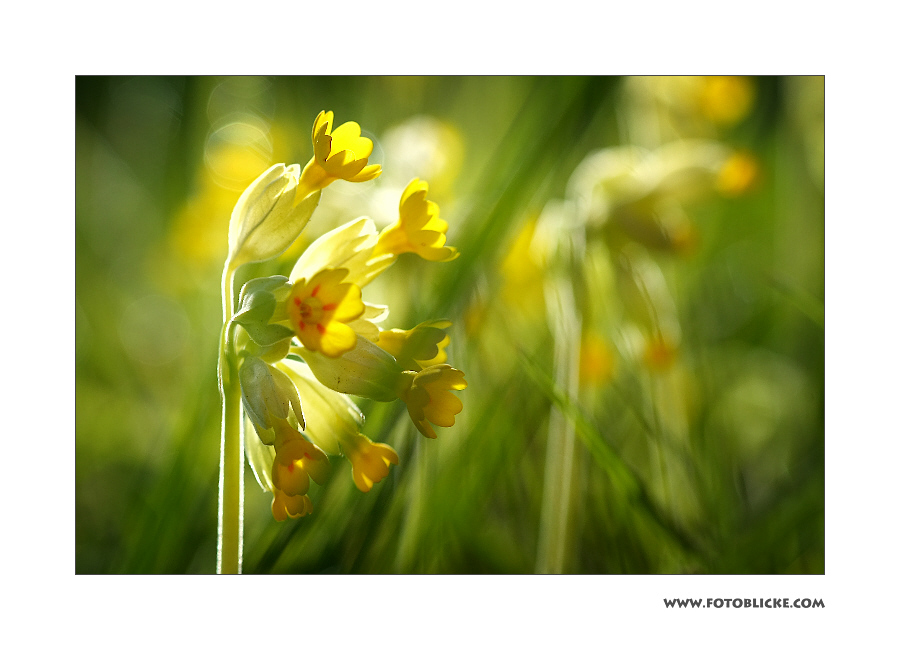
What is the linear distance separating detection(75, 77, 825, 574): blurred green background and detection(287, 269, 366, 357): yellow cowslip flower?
422mm

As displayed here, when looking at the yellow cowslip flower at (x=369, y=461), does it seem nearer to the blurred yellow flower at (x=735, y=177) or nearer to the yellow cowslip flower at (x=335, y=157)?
the yellow cowslip flower at (x=335, y=157)

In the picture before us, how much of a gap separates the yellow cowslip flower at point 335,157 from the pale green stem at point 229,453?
0.20m

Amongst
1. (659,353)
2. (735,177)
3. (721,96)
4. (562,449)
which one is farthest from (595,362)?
(721,96)

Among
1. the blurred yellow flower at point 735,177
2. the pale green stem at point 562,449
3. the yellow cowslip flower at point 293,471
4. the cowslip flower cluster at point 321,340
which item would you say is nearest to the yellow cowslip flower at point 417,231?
the cowslip flower cluster at point 321,340

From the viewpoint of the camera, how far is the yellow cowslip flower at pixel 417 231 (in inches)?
48.7

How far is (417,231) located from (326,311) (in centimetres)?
26

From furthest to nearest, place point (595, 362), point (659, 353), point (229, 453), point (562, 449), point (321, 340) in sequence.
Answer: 1. point (595, 362)
2. point (659, 353)
3. point (562, 449)
4. point (229, 453)
5. point (321, 340)

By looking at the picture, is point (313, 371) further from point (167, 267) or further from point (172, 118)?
point (172, 118)

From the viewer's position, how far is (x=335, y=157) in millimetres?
1185

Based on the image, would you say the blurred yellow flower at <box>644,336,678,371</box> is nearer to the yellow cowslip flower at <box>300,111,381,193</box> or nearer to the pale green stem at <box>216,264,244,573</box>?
the yellow cowslip flower at <box>300,111,381,193</box>

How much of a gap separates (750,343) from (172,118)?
2704 millimetres

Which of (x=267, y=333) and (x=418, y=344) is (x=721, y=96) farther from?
(x=267, y=333)

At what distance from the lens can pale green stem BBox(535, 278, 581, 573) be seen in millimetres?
1729
